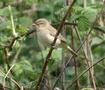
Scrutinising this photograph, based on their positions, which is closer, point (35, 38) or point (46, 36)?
point (46, 36)

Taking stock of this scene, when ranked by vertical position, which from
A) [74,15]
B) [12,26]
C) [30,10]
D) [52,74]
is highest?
[74,15]

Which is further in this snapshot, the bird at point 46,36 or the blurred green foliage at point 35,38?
the bird at point 46,36

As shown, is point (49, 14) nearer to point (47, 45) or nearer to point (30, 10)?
point (30, 10)

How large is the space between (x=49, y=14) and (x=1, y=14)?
2.52 meters

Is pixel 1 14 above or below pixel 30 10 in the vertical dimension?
above

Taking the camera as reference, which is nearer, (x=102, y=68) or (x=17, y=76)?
(x=17, y=76)

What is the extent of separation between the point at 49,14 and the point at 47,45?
7.79 ft

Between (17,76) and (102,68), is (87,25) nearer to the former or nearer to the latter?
(17,76)

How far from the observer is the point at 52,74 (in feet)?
19.6

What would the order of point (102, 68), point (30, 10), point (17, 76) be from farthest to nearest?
point (30, 10)
point (102, 68)
point (17, 76)

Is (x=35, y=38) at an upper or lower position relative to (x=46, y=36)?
lower

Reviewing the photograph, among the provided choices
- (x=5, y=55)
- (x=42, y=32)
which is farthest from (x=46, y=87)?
(x=42, y=32)

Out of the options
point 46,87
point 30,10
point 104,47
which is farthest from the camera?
point 30,10

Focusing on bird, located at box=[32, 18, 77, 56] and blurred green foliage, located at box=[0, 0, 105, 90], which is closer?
blurred green foliage, located at box=[0, 0, 105, 90]
